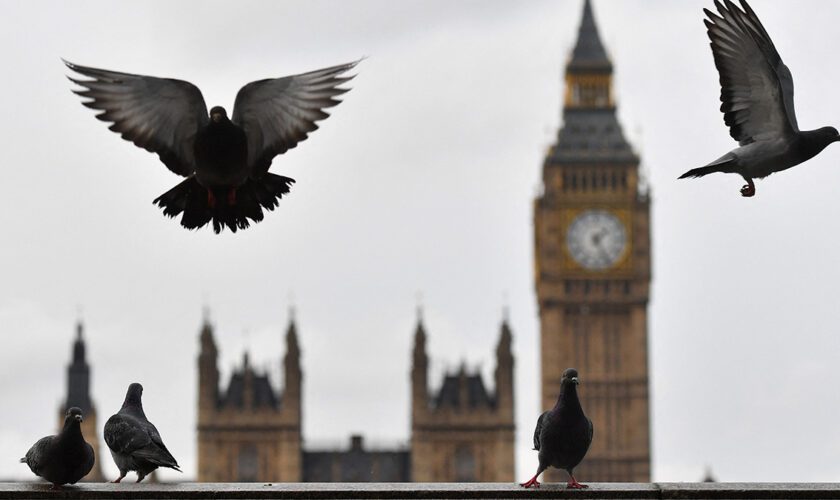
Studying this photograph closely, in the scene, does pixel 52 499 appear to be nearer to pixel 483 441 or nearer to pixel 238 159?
pixel 238 159

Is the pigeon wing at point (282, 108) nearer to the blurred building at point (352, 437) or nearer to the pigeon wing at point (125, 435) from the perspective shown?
the pigeon wing at point (125, 435)

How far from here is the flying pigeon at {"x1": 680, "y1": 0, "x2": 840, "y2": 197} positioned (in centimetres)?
1370

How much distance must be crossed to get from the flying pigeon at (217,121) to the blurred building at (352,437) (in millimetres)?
88548

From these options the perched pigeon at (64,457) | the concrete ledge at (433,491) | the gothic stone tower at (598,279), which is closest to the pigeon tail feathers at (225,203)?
the concrete ledge at (433,491)

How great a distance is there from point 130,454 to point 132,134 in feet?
11.6

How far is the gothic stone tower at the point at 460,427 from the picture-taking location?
104 m

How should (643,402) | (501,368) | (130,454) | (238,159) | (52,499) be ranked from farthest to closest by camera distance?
(643,402) → (501,368) → (130,454) → (52,499) → (238,159)

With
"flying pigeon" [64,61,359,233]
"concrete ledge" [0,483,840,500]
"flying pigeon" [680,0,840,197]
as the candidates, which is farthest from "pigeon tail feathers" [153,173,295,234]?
"flying pigeon" [680,0,840,197]

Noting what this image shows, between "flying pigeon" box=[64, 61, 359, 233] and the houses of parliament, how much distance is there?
277 ft

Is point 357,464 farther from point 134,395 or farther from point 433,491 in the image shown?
point 433,491

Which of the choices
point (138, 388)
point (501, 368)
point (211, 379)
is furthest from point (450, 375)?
point (138, 388)

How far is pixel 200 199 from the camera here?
1381 cm

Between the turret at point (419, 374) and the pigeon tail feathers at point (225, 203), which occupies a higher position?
the turret at point (419, 374)

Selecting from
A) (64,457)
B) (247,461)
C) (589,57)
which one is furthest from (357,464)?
(64,457)
